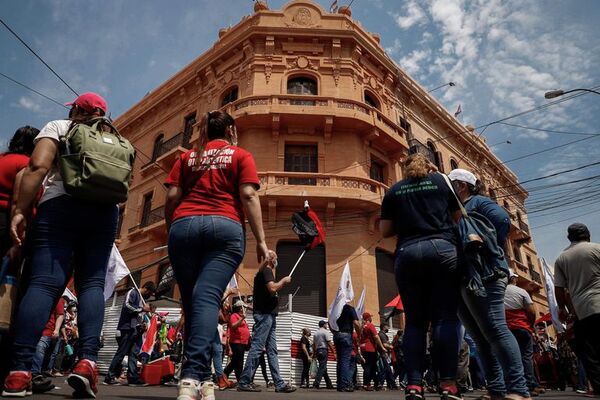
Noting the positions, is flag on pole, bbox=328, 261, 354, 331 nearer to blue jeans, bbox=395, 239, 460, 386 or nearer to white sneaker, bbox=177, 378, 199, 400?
blue jeans, bbox=395, 239, 460, 386

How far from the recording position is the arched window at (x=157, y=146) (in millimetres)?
19547

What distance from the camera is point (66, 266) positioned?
2590 millimetres

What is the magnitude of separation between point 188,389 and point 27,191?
5.25 feet

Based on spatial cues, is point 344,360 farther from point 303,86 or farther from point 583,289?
point 303,86

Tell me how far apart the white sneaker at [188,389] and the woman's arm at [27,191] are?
4.59 ft

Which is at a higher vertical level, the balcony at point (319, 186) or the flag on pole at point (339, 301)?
the balcony at point (319, 186)

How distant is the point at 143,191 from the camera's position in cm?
1858

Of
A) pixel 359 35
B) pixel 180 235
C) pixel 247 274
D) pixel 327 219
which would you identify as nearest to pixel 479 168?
pixel 359 35

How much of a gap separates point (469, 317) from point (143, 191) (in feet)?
57.7

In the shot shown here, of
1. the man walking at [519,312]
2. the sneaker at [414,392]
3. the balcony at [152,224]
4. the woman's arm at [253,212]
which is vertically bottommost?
the sneaker at [414,392]

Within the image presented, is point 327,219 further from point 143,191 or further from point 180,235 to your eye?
point 180,235

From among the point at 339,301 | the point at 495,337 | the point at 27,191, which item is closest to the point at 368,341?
the point at 339,301

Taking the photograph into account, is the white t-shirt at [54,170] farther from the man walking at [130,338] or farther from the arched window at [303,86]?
the arched window at [303,86]

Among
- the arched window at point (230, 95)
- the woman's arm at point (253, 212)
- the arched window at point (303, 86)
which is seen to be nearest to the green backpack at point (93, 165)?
the woman's arm at point (253, 212)
